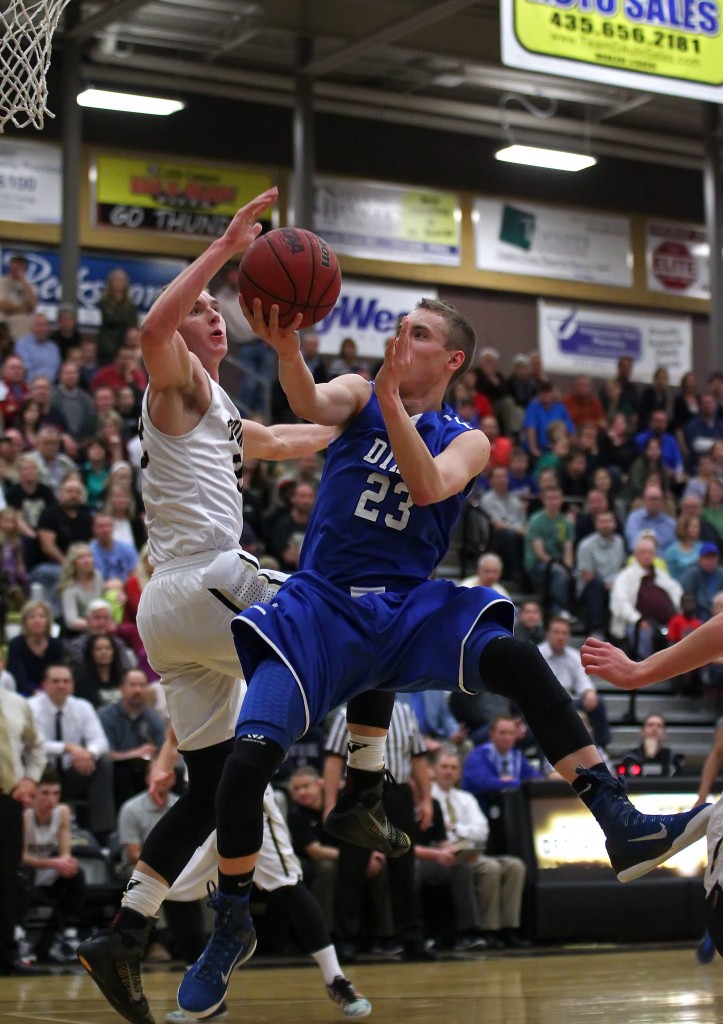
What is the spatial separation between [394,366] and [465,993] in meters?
3.55

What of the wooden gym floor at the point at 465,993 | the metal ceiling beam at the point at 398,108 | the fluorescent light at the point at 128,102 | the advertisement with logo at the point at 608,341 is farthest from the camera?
the advertisement with logo at the point at 608,341

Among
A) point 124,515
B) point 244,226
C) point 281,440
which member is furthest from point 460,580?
point 244,226

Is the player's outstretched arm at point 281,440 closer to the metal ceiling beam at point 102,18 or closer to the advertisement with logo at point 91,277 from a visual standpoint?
the metal ceiling beam at point 102,18

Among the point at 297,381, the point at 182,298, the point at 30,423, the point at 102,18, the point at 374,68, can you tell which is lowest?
the point at 297,381

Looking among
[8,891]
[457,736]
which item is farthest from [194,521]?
[457,736]

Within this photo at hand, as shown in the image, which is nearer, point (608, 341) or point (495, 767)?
point (495, 767)

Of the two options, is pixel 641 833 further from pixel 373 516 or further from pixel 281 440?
pixel 281 440

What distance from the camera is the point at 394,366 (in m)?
4.76

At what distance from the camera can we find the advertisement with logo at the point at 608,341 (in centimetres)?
2405

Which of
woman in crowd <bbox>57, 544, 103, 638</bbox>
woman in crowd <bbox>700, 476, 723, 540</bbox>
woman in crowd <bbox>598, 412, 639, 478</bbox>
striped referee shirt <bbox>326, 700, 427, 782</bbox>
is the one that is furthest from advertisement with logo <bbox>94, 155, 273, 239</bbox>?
striped referee shirt <bbox>326, 700, 427, 782</bbox>

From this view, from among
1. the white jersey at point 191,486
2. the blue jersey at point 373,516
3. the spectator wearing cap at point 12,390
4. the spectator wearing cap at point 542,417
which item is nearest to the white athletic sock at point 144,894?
the white jersey at point 191,486

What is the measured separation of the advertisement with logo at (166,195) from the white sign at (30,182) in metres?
0.78

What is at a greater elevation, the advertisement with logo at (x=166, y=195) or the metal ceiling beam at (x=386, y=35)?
the metal ceiling beam at (x=386, y=35)

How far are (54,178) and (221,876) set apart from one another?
1667 cm
